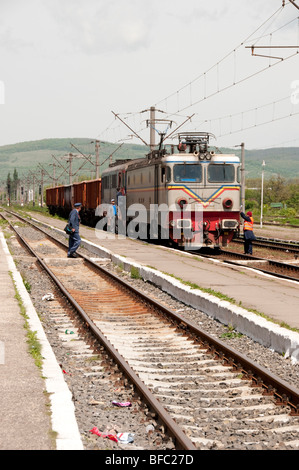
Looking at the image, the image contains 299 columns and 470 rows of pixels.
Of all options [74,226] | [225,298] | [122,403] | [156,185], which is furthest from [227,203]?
[122,403]

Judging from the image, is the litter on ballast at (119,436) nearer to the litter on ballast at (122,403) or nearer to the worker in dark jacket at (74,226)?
the litter on ballast at (122,403)

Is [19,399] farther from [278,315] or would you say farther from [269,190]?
[269,190]

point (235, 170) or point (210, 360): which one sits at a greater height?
point (235, 170)

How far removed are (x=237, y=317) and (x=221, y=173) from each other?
45.1 ft

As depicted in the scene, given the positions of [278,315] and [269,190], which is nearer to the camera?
[278,315]

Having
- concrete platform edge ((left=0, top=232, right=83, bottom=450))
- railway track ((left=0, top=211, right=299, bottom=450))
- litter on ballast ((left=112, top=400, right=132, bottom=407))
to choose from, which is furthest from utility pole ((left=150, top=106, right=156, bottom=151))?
litter on ballast ((left=112, top=400, right=132, bottom=407))

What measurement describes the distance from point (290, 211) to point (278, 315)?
5249 centimetres

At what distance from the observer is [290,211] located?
60.8 m

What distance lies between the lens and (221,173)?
22.7m

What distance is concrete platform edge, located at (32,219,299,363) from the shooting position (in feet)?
26.0

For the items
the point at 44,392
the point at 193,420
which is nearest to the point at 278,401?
the point at 193,420

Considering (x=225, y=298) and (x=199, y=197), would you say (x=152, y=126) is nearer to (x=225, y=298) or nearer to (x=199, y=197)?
(x=199, y=197)

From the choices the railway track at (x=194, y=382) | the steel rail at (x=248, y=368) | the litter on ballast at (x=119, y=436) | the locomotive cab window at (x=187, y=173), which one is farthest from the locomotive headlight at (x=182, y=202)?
the litter on ballast at (x=119, y=436)

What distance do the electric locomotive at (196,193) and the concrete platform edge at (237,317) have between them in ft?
23.2
